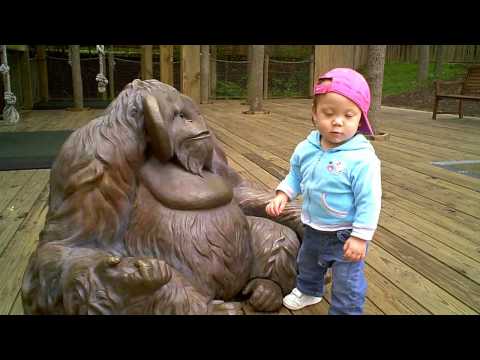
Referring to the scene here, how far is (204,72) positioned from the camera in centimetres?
1030

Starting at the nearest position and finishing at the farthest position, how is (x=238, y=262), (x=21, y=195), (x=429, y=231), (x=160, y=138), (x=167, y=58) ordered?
1. (x=160, y=138)
2. (x=238, y=262)
3. (x=429, y=231)
4. (x=21, y=195)
5. (x=167, y=58)

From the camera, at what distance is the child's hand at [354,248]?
1.50 m

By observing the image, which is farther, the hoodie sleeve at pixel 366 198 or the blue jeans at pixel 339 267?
the blue jeans at pixel 339 267

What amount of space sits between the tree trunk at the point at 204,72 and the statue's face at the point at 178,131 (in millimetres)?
8763

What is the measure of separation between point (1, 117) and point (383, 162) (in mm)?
5660

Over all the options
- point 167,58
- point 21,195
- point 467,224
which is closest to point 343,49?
point 167,58

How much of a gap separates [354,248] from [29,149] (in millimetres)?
4341

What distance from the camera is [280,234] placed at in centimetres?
189

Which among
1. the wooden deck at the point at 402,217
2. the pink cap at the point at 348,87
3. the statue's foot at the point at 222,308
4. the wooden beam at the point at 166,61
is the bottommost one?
the wooden deck at the point at 402,217

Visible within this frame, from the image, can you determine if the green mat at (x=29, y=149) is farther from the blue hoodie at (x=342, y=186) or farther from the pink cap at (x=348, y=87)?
the pink cap at (x=348, y=87)

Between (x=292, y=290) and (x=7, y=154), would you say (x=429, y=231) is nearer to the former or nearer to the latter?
(x=292, y=290)

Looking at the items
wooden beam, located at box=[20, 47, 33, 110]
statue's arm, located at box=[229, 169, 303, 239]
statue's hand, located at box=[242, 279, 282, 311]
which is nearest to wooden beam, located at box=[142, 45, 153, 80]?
wooden beam, located at box=[20, 47, 33, 110]

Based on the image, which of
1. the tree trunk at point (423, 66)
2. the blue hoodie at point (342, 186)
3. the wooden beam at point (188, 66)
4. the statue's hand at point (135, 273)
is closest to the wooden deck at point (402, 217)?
the statue's hand at point (135, 273)

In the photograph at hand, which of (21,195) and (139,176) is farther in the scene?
(21,195)
